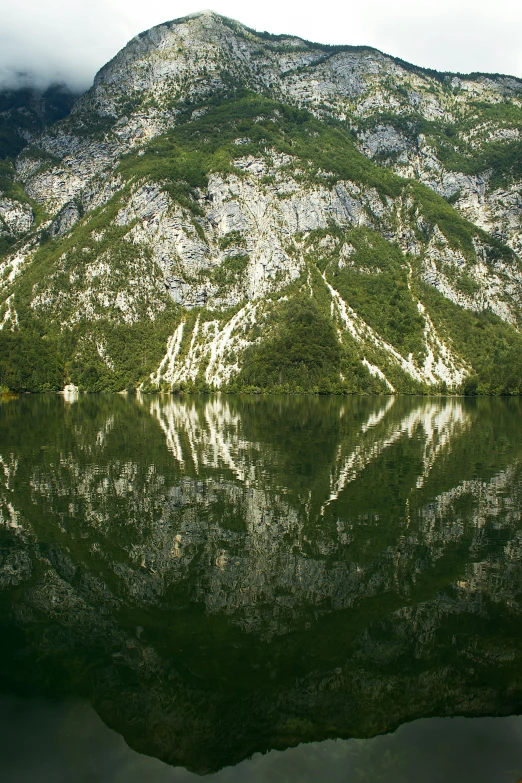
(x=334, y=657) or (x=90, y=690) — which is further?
(x=334, y=657)

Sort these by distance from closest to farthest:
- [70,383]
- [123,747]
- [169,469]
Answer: [123,747]
[169,469]
[70,383]

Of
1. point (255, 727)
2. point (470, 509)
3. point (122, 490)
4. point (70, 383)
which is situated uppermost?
point (470, 509)

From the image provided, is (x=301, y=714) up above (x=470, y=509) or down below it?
below

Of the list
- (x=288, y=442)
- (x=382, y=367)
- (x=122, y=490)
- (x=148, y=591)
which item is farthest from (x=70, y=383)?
(x=148, y=591)

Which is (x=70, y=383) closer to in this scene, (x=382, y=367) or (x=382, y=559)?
(x=382, y=367)

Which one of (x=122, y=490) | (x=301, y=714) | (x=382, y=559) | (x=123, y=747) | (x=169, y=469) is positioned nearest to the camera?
(x=123, y=747)

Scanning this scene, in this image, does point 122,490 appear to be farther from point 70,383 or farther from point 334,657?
point 70,383
